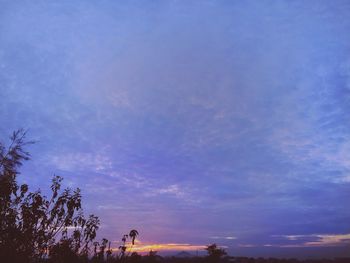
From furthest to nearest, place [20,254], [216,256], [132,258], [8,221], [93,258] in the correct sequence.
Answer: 1. [216,256]
2. [132,258]
3. [93,258]
4. [8,221]
5. [20,254]

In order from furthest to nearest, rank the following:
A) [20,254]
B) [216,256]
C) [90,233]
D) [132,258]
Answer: [216,256] < [132,258] < [90,233] < [20,254]

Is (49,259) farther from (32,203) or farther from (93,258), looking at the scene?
(93,258)

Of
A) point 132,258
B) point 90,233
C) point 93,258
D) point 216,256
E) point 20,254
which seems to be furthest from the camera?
point 216,256

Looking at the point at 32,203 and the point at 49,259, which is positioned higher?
the point at 32,203

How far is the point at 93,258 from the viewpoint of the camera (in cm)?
1594

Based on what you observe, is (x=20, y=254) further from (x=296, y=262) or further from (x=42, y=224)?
(x=296, y=262)

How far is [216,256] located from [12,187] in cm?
4484

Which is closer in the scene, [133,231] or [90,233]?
[90,233]

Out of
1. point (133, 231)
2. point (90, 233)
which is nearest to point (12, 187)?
point (90, 233)

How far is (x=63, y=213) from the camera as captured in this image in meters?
12.7

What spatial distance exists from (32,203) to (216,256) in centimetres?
4401

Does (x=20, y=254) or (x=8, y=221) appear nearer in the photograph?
(x=20, y=254)

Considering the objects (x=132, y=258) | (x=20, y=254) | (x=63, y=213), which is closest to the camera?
(x=20, y=254)

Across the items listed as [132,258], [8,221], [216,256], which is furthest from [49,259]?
[216,256]
